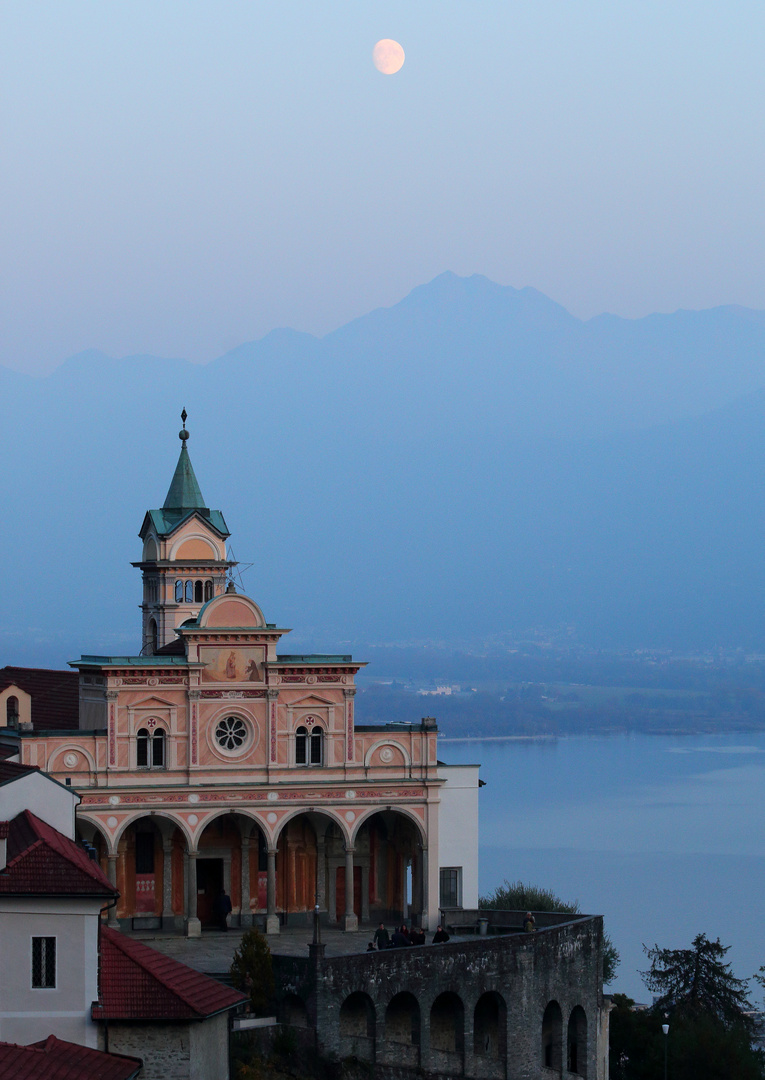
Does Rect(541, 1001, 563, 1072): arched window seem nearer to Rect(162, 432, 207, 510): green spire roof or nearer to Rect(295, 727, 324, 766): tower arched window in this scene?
Rect(295, 727, 324, 766): tower arched window

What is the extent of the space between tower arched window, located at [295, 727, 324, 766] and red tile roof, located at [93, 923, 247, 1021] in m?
16.6

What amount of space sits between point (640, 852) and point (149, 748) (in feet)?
258

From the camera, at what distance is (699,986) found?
209ft

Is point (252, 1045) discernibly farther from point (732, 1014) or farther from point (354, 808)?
point (732, 1014)

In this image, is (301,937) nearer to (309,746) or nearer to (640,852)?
(309,746)

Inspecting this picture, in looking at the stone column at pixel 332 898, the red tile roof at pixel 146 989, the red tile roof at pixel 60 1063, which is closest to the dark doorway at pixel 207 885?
the stone column at pixel 332 898

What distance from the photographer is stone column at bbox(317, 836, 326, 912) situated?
55.3 meters

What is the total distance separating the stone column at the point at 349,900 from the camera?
176ft

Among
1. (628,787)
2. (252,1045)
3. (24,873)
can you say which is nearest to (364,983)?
(252,1045)

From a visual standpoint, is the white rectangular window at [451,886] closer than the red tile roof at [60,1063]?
No

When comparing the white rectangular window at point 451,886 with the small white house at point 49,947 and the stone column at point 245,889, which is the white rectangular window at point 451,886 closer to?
the stone column at point 245,889

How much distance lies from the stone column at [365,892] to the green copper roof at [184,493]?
15528 mm

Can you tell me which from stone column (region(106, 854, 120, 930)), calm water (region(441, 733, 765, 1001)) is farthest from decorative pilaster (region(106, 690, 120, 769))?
calm water (region(441, 733, 765, 1001))

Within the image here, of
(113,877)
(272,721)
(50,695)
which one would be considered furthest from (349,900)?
(50,695)
